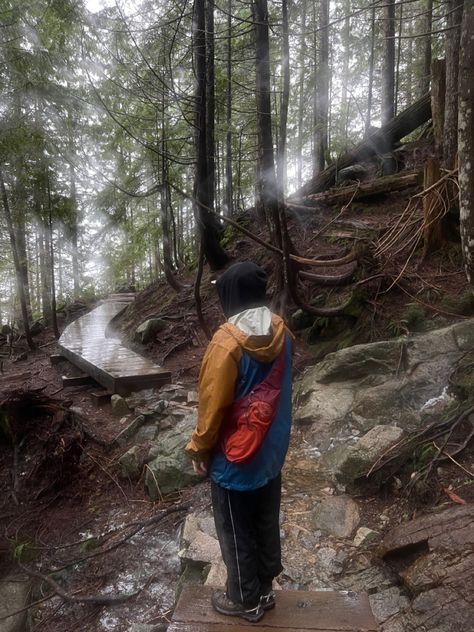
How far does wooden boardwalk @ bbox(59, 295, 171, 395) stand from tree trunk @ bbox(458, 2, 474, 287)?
5577 mm

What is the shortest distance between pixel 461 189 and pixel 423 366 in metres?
2.13

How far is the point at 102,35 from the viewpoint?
443 inches

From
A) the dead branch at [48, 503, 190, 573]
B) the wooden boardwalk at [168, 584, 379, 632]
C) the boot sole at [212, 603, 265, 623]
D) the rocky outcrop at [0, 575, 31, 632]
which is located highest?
the boot sole at [212, 603, 265, 623]

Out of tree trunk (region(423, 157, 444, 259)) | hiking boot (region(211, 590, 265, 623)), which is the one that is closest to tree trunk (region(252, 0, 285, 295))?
tree trunk (region(423, 157, 444, 259))

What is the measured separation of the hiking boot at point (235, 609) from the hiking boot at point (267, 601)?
4 centimetres

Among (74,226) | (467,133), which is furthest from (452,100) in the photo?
(74,226)

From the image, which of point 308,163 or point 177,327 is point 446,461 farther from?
point 308,163

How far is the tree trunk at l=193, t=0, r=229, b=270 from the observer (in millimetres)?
8273

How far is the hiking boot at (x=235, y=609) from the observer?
2.54m

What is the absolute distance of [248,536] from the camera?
2500 millimetres

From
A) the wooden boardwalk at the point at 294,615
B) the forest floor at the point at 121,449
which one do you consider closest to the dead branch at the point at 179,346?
the forest floor at the point at 121,449

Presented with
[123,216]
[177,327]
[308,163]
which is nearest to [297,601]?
[177,327]

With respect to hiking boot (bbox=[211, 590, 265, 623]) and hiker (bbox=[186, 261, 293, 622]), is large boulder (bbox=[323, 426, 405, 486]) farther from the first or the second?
hiking boot (bbox=[211, 590, 265, 623])

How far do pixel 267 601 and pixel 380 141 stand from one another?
1251cm
